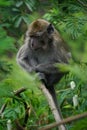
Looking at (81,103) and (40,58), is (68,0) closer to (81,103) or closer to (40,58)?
(81,103)

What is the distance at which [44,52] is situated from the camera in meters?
6.41

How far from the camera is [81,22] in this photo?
377 centimetres

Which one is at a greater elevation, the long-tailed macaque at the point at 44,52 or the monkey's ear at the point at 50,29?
the monkey's ear at the point at 50,29

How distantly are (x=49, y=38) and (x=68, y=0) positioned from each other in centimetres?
305

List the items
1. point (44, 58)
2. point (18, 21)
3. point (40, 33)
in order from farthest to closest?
point (18, 21), point (44, 58), point (40, 33)

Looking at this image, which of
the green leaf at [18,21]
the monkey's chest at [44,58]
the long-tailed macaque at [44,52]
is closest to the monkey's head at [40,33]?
the long-tailed macaque at [44,52]

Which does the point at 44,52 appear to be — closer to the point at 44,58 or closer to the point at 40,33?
the point at 44,58

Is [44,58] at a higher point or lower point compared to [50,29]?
lower

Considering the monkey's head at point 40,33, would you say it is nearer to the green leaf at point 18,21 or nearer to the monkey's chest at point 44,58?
the monkey's chest at point 44,58

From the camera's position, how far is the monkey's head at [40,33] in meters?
5.80

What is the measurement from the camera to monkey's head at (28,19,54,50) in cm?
580

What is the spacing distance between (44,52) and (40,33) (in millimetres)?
533

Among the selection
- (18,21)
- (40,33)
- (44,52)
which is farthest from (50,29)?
(18,21)

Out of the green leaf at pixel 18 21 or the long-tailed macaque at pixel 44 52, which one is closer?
the long-tailed macaque at pixel 44 52
